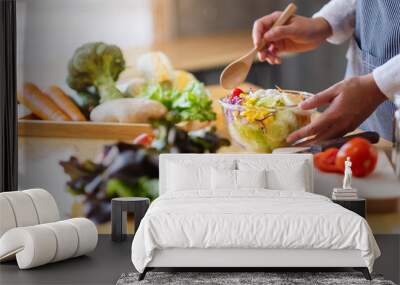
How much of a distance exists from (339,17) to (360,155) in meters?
1.25

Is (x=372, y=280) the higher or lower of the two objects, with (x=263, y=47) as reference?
lower

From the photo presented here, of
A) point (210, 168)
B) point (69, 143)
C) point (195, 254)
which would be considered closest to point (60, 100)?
point (69, 143)

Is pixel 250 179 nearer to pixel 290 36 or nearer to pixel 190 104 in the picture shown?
pixel 190 104

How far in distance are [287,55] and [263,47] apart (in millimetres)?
229

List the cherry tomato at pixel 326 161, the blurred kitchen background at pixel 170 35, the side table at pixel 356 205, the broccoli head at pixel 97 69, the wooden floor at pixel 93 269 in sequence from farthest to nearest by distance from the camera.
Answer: the broccoli head at pixel 97 69
the blurred kitchen background at pixel 170 35
the cherry tomato at pixel 326 161
the side table at pixel 356 205
the wooden floor at pixel 93 269

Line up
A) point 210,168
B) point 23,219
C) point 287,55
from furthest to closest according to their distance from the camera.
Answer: point 287,55 < point 210,168 < point 23,219

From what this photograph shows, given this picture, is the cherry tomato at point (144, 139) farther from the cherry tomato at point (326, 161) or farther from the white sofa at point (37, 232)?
the cherry tomato at point (326, 161)

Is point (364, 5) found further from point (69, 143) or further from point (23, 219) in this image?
point (23, 219)

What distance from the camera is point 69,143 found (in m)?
7.05

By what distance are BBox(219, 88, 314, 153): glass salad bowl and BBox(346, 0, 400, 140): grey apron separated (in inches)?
22.9

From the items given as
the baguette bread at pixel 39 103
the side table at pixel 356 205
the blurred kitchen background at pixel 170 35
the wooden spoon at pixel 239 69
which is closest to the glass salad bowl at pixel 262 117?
the wooden spoon at pixel 239 69

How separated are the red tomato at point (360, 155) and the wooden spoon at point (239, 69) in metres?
1.11

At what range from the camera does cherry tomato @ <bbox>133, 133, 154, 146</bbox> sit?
22.7 feet

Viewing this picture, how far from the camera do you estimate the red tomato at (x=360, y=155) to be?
663 centimetres
